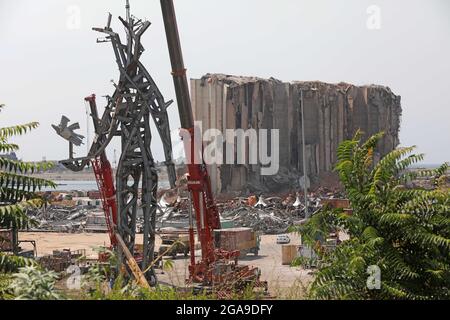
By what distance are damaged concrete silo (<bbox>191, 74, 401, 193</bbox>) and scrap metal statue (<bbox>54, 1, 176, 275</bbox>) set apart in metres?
43.3

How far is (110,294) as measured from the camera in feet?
14.6

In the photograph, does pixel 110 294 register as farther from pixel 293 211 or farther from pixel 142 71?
pixel 293 211

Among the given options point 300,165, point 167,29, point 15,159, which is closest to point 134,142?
point 167,29

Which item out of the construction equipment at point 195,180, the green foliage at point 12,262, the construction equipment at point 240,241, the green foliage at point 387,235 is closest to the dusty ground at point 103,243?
the construction equipment at point 240,241

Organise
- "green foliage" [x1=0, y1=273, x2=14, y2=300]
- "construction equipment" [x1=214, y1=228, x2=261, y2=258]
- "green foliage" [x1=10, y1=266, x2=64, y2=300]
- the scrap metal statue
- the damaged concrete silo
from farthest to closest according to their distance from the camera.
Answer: the damaged concrete silo < "construction equipment" [x1=214, y1=228, x2=261, y2=258] < the scrap metal statue < "green foliage" [x1=0, y1=273, x2=14, y2=300] < "green foliage" [x1=10, y1=266, x2=64, y2=300]

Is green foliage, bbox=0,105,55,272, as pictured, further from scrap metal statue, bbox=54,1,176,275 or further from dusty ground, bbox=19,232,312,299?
dusty ground, bbox=19,232,312,299

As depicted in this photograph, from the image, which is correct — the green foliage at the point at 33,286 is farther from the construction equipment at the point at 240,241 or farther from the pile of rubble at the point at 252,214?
the pile of rubble at the point at 252,214

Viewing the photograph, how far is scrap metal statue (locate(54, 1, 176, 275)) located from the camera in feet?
36.8

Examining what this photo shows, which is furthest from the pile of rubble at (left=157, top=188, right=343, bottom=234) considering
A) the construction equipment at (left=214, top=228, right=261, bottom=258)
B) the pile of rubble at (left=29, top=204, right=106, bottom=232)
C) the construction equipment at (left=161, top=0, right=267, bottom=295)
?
the construction equipment at (left=161, top=0, right=267, bottom=295)

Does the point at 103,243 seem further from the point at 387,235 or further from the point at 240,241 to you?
the point at 387,235

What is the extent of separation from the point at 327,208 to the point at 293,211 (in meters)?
35.5

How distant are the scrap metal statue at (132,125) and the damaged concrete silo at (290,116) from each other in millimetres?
43311

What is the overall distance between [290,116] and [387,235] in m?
57.7

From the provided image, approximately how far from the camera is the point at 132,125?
1127 cm
